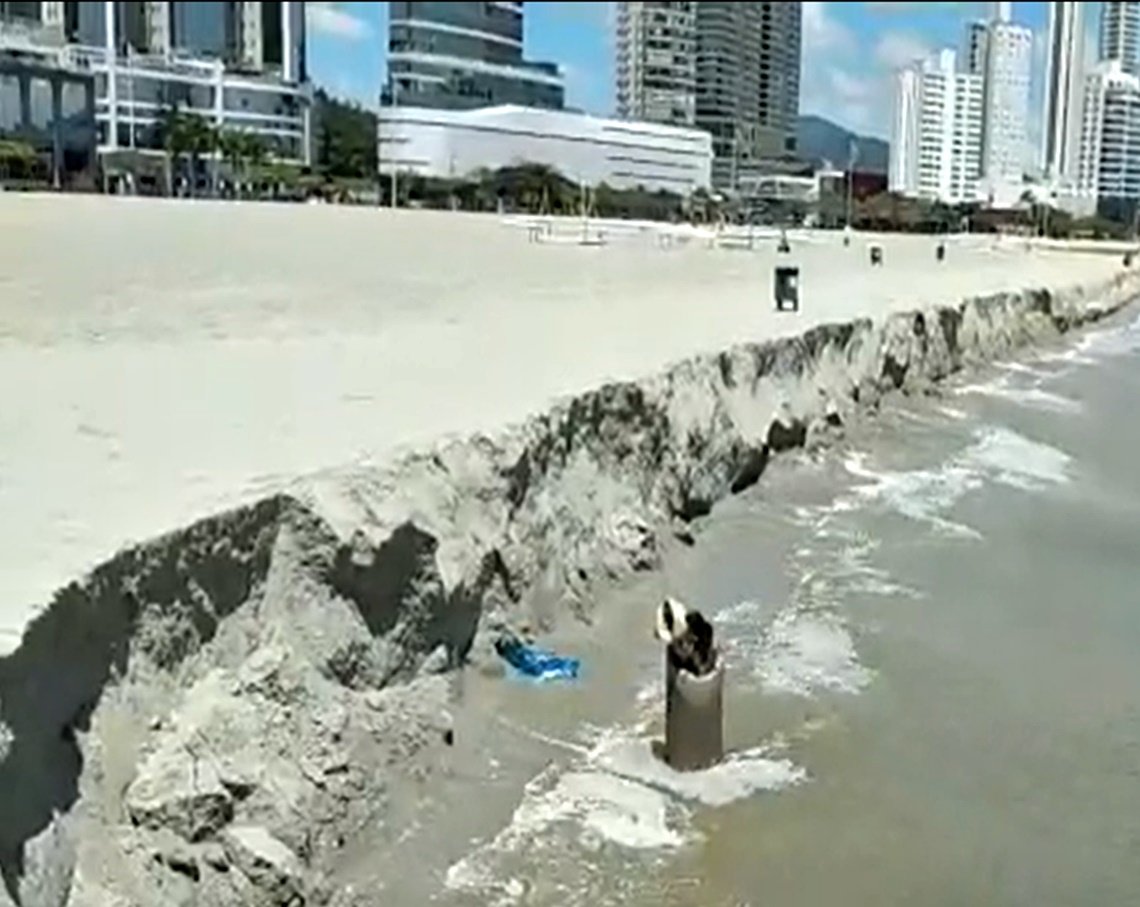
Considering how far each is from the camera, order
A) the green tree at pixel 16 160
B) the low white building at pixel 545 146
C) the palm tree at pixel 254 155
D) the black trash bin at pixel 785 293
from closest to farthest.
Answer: the black trash bin at pixel 785 293
the green tree at pixel 16 160
the palm tree at pixel 254 155
the low white building at pixel 545 146

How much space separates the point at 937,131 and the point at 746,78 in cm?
4248

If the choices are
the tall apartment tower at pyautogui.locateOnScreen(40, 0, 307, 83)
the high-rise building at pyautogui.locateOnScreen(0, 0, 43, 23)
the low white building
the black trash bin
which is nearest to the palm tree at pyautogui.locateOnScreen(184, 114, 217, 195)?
the low white building

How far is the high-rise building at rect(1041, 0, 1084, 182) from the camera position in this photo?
601 ft

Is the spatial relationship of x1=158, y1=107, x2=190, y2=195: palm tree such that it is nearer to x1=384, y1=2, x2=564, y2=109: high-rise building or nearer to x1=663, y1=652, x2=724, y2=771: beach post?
x1=384, y1=2, x2=564, y2=109: high-rise building

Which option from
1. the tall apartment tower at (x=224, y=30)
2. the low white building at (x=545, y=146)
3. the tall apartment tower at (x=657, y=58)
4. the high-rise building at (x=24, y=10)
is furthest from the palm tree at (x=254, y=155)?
the tall apartment tower at (x=657, y=58)

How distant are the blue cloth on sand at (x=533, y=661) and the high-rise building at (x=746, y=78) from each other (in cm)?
12432

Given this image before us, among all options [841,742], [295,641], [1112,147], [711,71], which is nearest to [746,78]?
[711,71]

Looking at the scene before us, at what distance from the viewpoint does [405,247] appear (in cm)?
3341

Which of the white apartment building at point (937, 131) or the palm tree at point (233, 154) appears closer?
the palm tree at point (233, 154)

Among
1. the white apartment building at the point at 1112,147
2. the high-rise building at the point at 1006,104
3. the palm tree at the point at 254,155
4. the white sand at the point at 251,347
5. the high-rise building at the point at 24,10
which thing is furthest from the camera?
the high-rise building at the point at 1006,104

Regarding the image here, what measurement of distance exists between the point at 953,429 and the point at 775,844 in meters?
14.1

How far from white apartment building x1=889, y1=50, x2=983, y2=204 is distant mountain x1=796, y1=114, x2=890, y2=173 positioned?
1788mm

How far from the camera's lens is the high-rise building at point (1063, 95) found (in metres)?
183

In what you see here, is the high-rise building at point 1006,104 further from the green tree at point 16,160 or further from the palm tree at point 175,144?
the green tree at point 16,160
